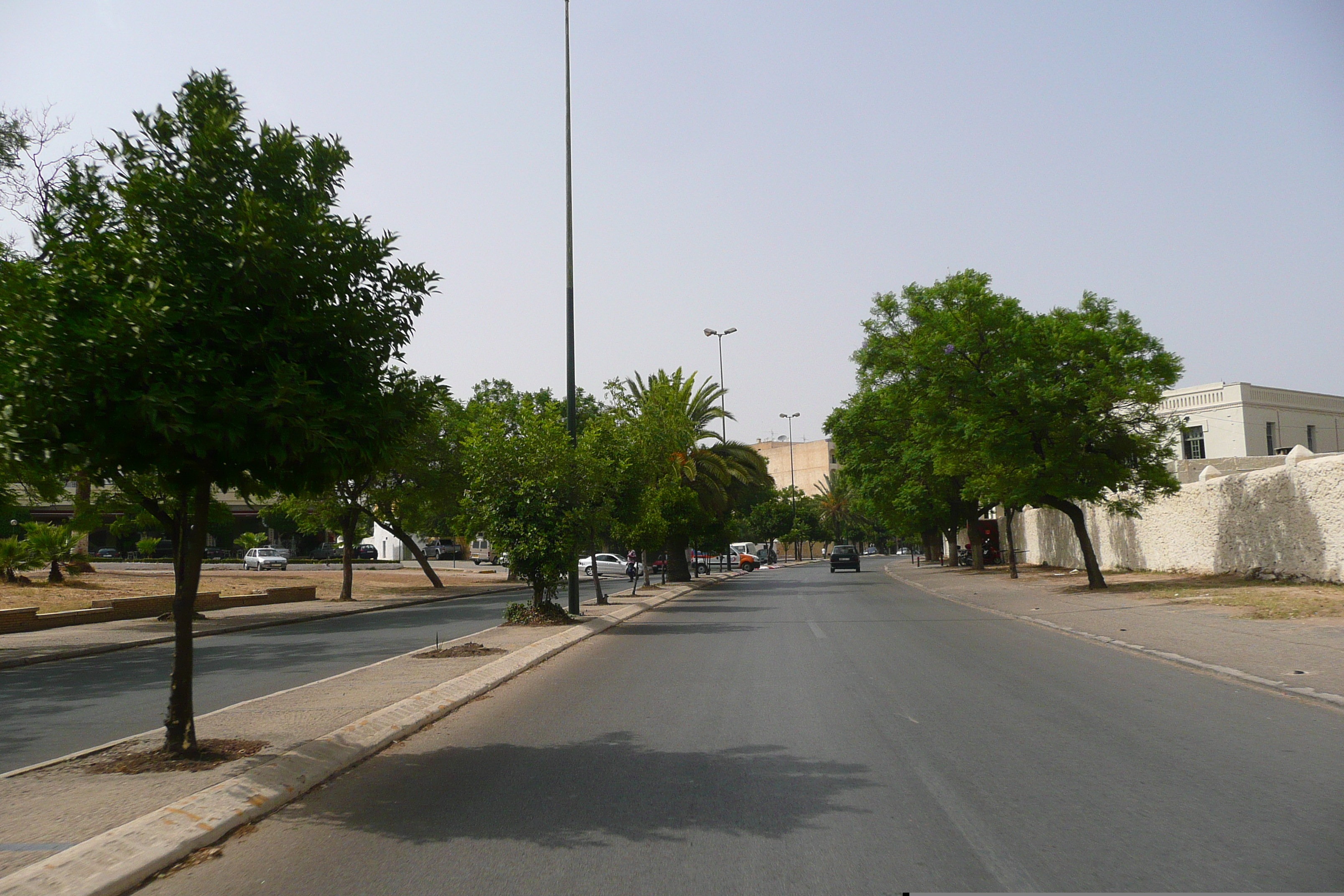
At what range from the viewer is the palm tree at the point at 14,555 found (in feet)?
94.3

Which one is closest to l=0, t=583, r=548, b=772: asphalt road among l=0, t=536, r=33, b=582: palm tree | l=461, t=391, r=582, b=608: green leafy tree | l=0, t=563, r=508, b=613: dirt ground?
l=461, t=391, r=582, b=608: green leafy tree

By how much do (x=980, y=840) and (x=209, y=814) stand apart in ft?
14.6

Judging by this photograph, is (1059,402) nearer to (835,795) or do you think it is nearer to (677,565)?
(835,795)

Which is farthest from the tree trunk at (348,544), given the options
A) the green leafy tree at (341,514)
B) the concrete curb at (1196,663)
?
the concrete curb at (1196,663)

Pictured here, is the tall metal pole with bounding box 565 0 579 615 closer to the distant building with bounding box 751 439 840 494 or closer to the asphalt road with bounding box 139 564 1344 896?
the asphalt road with bounding box 139 564 1344 896

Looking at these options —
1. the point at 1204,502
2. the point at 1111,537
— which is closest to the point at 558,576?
the point at 1204,502

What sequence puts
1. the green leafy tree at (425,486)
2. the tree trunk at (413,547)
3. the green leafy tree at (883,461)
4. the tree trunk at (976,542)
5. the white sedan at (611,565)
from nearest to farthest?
the green leafy tree at (425,486), the tree trunk at (413,547), the green leafy tree at (883,461), the tree trunk at (976,542), the white sedan at (611,565)

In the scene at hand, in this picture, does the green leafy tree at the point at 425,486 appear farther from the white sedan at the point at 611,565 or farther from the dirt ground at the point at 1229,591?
the dirt ground at the point at 1229,591

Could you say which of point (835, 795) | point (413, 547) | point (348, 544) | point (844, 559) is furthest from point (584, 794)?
point (844, 559)

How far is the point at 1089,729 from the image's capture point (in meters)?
8.06

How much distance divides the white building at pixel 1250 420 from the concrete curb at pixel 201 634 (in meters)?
37.2

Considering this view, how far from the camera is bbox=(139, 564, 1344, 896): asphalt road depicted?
15.4 ft

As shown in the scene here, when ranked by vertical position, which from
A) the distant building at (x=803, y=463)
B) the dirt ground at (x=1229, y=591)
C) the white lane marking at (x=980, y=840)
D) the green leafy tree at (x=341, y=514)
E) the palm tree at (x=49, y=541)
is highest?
the distant building at (x=803, y=463)

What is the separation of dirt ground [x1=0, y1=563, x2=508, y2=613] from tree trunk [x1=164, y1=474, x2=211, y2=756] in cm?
2103
